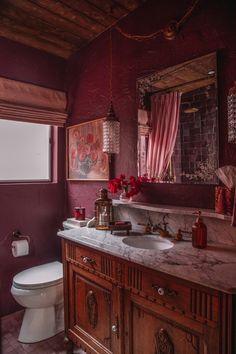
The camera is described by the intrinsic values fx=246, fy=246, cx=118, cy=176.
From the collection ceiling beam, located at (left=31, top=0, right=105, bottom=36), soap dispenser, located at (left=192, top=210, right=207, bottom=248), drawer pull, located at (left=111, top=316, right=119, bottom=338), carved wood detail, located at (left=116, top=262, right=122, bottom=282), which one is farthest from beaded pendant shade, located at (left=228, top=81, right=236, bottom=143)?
ceiling beam, located at (left=31, top=0, right=105, bottom=36)

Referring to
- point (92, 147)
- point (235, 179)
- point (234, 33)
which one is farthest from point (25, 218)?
point (234, 33)

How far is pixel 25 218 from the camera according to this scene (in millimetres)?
2373

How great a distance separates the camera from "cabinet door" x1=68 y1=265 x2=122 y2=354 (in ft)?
4.53

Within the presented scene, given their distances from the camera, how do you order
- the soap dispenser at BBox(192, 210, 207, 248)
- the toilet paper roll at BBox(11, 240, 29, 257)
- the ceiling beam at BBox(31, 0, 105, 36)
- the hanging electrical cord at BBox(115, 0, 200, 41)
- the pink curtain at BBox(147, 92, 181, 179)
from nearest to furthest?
the soap dispenser at BBox(192, 210, 207, 248), the hanging electrical cord at BBox(115, 0, 200, 41), the pink curtain at BBox(147, 92, 181, 179), the ceiling beam at BBox(31, 0, 105, 36), the toilet paper roll at BBox(11, 240, 29, 257)

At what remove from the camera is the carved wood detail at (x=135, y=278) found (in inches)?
48.8

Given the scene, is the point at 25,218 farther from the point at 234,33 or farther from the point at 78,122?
the point at 234,33

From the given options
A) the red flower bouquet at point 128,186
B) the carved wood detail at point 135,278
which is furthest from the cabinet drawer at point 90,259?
the red flower bouquet at point 128,186

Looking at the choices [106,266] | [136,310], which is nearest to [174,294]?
[136,310]

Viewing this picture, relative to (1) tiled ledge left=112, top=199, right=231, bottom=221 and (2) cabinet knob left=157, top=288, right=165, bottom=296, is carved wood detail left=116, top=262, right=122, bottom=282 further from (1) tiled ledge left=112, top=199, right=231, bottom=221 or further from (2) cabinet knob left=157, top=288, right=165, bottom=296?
(1) tiled ledge left=112, top=199, right=231, bottom=221

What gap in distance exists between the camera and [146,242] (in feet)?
5.38

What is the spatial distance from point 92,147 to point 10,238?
1.14 metres

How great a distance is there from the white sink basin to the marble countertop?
0.06 metres

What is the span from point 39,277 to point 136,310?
39.6 inches

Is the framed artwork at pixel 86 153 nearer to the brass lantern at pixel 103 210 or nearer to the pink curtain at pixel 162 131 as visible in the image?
the brass lantern at pixel 103 210
